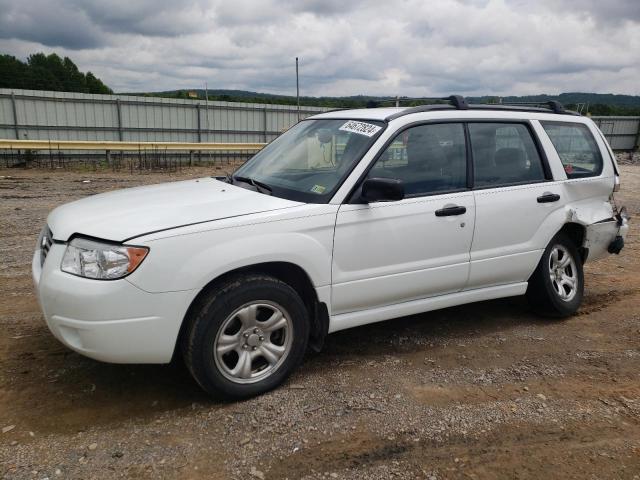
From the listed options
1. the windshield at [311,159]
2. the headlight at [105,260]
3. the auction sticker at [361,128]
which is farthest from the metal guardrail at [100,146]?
the headlight at [105,260]

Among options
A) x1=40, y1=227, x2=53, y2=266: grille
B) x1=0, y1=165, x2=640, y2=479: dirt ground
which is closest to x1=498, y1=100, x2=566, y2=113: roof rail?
x1=0, y1=165, x2=640, y2=479: dirt ground

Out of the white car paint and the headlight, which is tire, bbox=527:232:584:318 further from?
the headlight

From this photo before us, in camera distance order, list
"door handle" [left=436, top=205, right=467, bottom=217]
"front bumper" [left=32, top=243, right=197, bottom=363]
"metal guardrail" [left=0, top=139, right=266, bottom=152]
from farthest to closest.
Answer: "metal guardrail" [left=0, top=139, right=266, bottom=152]
"door handle" [left=436, top=205, right=467, bottom=217]
"front bumper" [left=32, top=243, right=197, bottom=363]

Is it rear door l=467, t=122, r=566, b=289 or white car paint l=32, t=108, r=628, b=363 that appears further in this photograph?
rear door l=467, t=122, r=566, b=289

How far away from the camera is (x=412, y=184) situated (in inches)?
158

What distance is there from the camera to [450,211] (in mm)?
4055

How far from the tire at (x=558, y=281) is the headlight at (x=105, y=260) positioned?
11.6ft

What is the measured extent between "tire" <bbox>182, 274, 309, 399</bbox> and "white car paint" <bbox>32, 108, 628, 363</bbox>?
0.12m

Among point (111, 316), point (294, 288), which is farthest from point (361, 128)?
point (111, 316)

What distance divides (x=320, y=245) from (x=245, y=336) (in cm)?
76

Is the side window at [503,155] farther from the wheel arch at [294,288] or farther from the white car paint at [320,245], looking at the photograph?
the wheel arch at [294,288]

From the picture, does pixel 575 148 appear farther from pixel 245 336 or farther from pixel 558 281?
pixel 245 336

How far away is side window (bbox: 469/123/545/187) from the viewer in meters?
4.38

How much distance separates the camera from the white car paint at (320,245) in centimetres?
303
